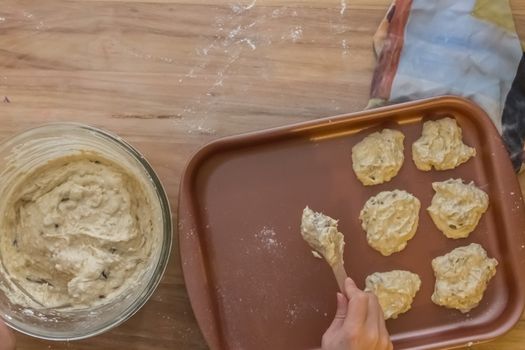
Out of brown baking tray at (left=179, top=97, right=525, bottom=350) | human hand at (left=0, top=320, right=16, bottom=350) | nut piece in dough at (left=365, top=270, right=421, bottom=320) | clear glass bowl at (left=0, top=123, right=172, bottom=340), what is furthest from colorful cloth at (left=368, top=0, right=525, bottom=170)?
human hand at (left=0, top=320, right=16, bottom=350)

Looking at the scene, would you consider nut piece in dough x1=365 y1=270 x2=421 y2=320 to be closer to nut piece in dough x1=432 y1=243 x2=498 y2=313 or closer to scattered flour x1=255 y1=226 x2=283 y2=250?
nut piece in dough x1=432 y1=243 x2=498 y2=313

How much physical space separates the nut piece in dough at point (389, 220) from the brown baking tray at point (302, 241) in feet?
0.05

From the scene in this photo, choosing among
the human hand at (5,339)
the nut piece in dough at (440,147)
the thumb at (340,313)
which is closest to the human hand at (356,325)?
the thumb at (340,313)

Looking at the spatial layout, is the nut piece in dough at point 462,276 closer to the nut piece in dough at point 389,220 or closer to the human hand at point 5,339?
the nut piece in dough at point 389,220

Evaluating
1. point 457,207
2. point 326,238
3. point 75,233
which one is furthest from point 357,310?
point 75,233

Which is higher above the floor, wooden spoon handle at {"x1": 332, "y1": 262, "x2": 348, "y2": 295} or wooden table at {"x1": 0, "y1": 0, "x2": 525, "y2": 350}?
wooden table at {"x1": 0, "y1": 0, "x2": 525, "y2": 350}

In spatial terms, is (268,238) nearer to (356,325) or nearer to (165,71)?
(356,325)

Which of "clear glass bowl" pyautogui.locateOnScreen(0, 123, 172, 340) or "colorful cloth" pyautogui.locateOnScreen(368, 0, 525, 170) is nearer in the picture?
"clear glass bowl" pyautogui.locateOnScreen(0, 123, 172, 340)

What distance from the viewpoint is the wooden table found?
1.27 m

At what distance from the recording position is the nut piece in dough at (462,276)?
3.97 feet

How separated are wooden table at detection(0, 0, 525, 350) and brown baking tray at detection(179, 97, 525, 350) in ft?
0.24

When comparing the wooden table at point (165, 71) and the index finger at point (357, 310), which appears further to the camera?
the wooden table at point (165, 71)

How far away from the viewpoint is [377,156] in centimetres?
122

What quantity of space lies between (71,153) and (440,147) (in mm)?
609
